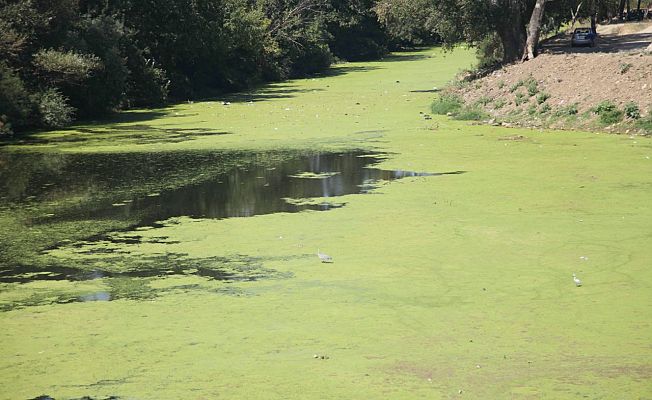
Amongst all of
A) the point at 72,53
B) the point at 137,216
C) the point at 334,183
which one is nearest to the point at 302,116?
the point at 72,53

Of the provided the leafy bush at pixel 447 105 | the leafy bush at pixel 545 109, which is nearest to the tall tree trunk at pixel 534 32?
the leafy bush at pixel 447 105

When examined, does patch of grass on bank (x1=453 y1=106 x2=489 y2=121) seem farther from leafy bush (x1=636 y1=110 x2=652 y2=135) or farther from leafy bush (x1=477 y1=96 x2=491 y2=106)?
leafy bush (x1=636 y1=110 x2=652 y2=135)

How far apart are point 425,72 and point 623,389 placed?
133 feet

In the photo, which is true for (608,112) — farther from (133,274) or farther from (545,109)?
(133,274)

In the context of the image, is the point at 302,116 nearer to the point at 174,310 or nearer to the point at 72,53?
the point at 72,53

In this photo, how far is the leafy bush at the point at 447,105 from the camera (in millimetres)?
27138

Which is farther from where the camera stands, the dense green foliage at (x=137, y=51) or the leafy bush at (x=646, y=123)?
the dense green foliage at (x=137, y=51)

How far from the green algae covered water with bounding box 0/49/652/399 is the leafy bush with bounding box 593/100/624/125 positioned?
1.07m

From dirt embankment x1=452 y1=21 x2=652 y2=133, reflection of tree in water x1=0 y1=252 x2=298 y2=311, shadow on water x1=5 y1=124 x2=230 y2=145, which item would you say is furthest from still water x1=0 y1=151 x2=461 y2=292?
dirt embankment x1=452 y1=21 x2=652 y2=133

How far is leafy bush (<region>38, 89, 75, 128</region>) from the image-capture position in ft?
85.7

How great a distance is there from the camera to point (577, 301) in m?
9.02

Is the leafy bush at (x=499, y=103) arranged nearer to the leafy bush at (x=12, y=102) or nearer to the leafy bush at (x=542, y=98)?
the leafy bush at (x=542, y=98)

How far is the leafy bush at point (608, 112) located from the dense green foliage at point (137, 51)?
13.6 metres

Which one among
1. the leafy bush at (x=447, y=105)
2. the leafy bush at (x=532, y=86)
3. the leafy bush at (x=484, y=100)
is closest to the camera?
the leafy bush at (x=532, y=86)
